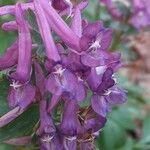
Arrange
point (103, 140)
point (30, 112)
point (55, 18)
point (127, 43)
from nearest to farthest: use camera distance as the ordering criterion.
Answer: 1. point (55, 18)
2. point (30, 112)
3. point (103, 140)
4. point (127, 43)

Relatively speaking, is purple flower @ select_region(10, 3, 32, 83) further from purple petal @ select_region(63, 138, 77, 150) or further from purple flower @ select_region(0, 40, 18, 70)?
purple petal @ select_region(63, 138, 77, 150)

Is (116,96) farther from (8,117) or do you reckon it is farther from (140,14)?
(140,14)

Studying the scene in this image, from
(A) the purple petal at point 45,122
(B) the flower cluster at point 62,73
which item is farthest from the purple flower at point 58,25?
(A) the purple petal at point 45,122

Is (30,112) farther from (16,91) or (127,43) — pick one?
(127,43)

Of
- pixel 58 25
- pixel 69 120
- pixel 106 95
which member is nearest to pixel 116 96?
pixel 106 95

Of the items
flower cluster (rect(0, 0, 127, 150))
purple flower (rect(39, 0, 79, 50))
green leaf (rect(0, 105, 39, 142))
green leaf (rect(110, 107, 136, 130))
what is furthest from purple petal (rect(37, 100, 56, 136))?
green leaf (rect(110, 107, 136, 130))

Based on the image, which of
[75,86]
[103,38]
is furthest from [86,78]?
[103,38]
